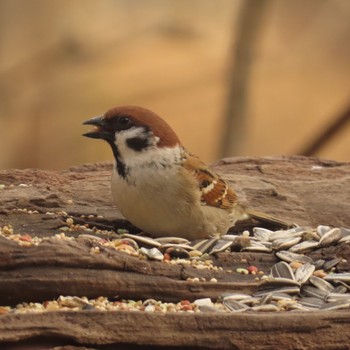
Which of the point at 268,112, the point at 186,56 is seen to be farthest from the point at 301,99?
the point at 186,56

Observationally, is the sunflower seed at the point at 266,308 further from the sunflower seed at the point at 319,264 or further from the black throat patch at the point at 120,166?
the black throat patch at the point at 120,166

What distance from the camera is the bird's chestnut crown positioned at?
5.13 m

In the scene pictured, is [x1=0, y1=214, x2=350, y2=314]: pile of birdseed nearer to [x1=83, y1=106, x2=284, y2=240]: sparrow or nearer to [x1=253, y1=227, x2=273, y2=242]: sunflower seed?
[x1=253, y1=227, x2=273, y2=242]: sunflower seed

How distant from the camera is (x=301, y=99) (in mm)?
12922

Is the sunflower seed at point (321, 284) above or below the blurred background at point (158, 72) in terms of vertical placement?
above

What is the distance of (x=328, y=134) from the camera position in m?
8.00

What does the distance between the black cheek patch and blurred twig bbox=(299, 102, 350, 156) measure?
9.02ft

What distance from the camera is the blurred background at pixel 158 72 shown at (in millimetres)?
11586

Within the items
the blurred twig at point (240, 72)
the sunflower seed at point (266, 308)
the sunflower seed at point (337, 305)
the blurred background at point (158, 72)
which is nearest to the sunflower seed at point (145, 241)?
the sunflower seed at point (266, 308)

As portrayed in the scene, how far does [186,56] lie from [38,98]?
2358 millimetres

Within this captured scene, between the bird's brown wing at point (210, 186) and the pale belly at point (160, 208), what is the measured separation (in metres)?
0.12

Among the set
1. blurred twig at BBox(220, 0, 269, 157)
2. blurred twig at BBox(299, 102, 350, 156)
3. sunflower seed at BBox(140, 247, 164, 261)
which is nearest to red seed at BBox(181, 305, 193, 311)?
sunflower seed at BBox(140, 247, 164, 261)

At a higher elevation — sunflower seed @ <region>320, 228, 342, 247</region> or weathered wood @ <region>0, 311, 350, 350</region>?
weathered wood @ <region>0, 311, 350, 350</region>

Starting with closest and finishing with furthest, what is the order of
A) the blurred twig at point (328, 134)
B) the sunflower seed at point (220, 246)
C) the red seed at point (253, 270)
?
the red seed at point (253, 270), the sunflower seed at point (220, 246), the blurred twig at point (328, 134)
